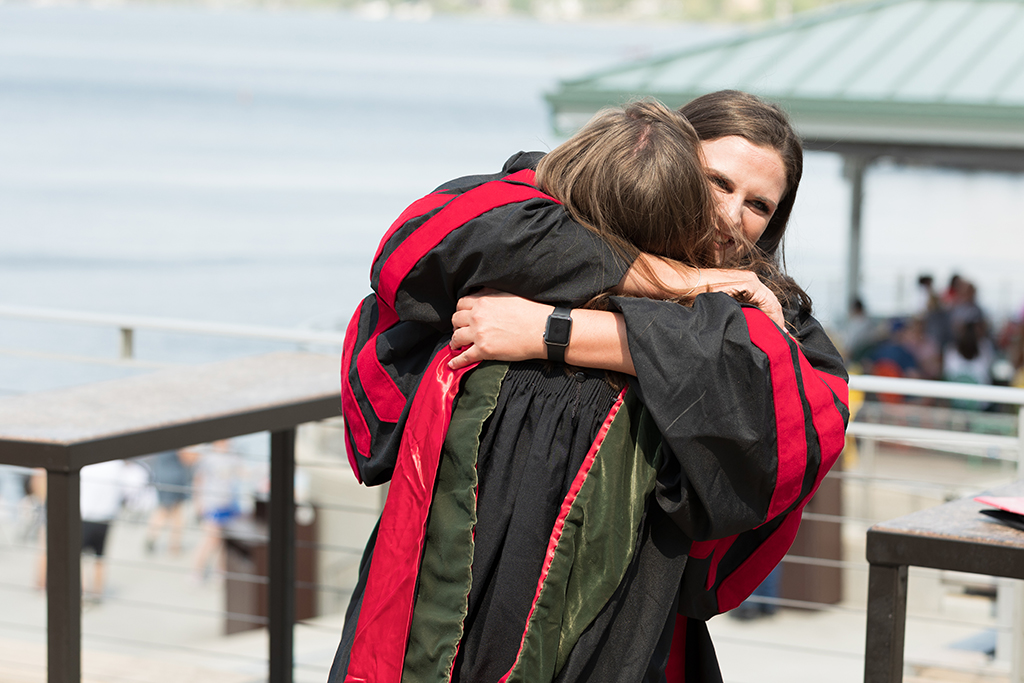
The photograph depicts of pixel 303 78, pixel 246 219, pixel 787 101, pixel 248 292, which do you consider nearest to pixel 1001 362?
→ pixel 787 101

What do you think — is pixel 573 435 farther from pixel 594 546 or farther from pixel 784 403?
pixel 784 403

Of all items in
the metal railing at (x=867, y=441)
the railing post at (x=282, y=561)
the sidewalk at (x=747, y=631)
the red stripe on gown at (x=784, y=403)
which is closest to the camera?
the red stripe on gown at (x=784, y=403)

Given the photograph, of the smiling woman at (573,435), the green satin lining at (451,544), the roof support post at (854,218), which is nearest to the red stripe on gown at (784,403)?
the smiling woman at (573,435)

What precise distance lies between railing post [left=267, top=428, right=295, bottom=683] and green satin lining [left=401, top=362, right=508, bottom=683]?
1399mm

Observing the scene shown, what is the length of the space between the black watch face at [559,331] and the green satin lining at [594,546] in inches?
4.7

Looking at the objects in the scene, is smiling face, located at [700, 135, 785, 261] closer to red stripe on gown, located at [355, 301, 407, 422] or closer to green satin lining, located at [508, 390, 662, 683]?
green satin lining, located at [508, 390, 662, 683]

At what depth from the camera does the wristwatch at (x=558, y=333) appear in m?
1.48

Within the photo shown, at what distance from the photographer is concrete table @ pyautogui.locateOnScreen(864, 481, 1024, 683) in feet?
5.45

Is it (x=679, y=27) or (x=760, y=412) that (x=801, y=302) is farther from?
(x=679, y=27)

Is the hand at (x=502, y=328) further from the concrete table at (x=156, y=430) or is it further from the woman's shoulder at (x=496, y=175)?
the concrete table at (x=156, y=430)

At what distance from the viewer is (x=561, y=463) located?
1.49 m

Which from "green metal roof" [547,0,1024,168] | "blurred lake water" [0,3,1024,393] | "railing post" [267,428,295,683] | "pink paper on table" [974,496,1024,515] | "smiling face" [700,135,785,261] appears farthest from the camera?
"blurred lake water" [0,3,1024,393]

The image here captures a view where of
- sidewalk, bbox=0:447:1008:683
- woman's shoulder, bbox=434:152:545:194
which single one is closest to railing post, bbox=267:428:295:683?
sidewalk, bbox=0:447:1008:683

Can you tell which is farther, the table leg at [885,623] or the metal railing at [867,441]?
the metal railing at [867,441]
